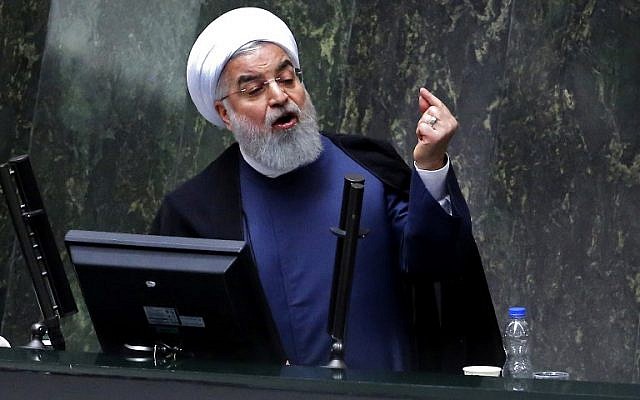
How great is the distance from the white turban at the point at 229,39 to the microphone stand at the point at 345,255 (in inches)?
39.0

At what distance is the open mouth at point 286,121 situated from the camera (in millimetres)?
4652

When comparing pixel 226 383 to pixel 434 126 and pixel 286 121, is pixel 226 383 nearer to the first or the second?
pixel 434 126

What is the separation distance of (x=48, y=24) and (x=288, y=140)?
8.59ft

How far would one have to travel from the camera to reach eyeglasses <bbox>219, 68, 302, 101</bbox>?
15.3 feet

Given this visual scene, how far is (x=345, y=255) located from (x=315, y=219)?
2.90 feet

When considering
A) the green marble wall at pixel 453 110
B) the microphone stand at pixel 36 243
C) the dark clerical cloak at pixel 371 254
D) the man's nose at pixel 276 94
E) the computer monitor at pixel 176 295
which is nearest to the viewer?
the computer monitor at pixel 176 295

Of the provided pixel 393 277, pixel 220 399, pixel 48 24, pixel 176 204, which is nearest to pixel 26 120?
pixel 48 24

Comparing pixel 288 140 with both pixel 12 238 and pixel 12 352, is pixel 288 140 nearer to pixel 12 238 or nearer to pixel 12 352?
pixel 12 352

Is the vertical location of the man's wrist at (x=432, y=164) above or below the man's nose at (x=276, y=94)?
below

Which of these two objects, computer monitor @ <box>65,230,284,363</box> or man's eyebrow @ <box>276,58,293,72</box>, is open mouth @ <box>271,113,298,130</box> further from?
computer monitor @ <box>65,230,284,363</box>

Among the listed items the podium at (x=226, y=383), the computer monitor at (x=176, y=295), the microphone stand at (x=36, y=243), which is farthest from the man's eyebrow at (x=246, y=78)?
the podium at (x=226, y=383)

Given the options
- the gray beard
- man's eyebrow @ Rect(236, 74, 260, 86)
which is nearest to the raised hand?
the gray beard

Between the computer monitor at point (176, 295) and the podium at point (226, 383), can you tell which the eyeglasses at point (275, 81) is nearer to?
the computer monitor at point (176, 295)

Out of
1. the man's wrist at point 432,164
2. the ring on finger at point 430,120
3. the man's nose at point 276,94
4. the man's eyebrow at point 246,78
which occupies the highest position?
the man's eyebrow at point 246,78
